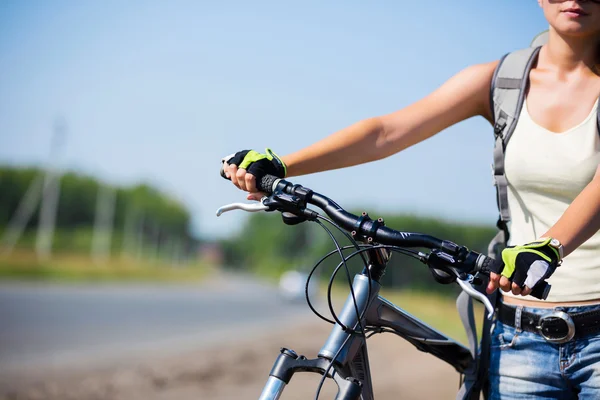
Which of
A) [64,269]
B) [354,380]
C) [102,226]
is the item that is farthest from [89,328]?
[102,226]

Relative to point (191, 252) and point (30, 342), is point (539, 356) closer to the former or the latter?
point (30, 342)

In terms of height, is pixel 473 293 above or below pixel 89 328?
above

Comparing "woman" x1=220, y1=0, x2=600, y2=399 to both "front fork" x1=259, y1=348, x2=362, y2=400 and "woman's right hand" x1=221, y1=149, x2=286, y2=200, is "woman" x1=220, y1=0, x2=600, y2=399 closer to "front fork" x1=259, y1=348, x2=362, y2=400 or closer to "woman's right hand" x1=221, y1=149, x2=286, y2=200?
"woman's right hand" x1=221, y1=149, x2=286, y2=200

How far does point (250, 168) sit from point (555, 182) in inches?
36.1

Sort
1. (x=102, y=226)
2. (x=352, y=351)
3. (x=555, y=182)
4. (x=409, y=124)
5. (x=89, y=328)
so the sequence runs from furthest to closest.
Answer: (x=102, y=226)
(x=89, y=328)
(x=409, y=124)
(x=555, y=182)
(x=352, y=351)

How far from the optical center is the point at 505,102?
230 centimetres

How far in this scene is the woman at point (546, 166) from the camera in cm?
215

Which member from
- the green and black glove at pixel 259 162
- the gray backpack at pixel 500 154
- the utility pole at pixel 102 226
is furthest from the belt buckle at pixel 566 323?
the utility pole at pixel 102 226

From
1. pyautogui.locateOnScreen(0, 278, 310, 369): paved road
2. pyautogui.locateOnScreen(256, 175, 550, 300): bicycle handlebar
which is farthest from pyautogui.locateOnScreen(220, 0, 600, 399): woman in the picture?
pyautogui.locateOnScreen(0, 278, 310, 369): paved road

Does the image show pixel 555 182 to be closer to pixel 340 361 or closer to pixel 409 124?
pixel 409 124

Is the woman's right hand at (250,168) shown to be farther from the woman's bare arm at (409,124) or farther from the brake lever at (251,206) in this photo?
the woman's bare arm at (409,124)

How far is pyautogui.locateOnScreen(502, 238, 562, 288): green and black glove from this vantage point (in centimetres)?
163

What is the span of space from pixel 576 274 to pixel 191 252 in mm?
120181

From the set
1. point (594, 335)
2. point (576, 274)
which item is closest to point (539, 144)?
point (576, 274)
